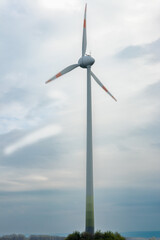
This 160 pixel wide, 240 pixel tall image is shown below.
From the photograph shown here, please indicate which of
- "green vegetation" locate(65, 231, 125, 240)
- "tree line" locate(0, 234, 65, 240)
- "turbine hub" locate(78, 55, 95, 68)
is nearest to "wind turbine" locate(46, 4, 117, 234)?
"turbine hub" locate(78, 55, 95, 68)

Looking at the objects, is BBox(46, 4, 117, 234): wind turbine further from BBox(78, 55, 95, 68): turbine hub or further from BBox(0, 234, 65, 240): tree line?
BBox(0, 234, 65, 240): tree line

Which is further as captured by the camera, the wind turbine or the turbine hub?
the turbine hub

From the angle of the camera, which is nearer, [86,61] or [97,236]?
[97,236]

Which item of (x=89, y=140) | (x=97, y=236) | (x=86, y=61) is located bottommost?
(x=97, y=236)

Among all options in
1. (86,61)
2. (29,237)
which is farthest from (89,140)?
(29,237)

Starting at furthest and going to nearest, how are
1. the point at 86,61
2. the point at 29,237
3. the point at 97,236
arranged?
1. the point at 29,237
2. the point at 86,61
3. the point at 97,236

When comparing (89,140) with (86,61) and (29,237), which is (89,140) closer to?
(86,61)

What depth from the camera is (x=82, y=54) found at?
7456 centimetres

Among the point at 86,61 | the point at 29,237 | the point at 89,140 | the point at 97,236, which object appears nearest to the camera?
the point at 97,236

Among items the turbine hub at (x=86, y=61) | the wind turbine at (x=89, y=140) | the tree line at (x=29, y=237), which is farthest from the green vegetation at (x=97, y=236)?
the turbine hub at (x=86, y=61)

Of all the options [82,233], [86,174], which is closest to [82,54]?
[86,174]

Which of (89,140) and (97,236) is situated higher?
(89,140)

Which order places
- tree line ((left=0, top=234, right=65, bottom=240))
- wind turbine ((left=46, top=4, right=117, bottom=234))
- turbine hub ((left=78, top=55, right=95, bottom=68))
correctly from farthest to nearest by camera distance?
tree line ((left=0, top=234, right=65, bottom=240)), turbine hub ((left=78, top=55, right=95, bottom=68)), wind turbine ((left=46, top=4, right=117, bottom=234))

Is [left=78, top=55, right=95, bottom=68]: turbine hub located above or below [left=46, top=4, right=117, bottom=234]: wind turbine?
above
